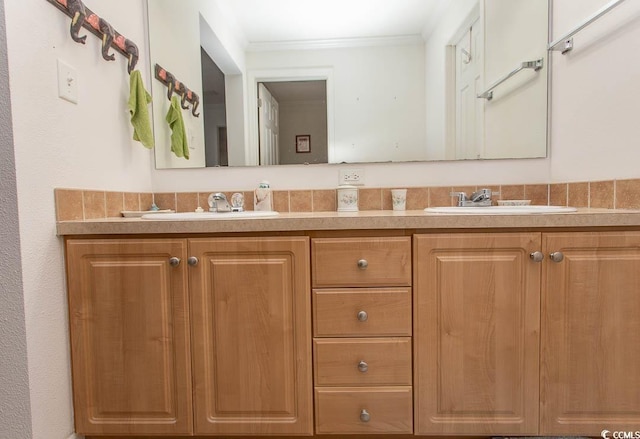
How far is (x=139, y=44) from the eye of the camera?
5.14 feet

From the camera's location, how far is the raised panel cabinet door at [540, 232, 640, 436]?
1.03 metres

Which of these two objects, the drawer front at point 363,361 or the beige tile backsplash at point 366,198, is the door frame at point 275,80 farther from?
the drawer front at point 363,361

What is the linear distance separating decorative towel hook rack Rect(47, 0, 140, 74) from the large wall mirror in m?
0.16

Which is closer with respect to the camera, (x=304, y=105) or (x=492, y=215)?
(x=492, y=215)

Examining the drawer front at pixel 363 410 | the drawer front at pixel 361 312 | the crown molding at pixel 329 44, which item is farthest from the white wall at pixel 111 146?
the drawer front at pixel 363 410

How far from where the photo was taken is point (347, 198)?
148 cm

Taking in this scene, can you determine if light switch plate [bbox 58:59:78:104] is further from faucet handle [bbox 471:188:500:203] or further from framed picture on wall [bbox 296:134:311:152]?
faucet handle [bbox 471:188:500:203]

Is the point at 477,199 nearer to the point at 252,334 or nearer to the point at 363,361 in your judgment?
the point at 363,361

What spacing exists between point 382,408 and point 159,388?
2.31 feet

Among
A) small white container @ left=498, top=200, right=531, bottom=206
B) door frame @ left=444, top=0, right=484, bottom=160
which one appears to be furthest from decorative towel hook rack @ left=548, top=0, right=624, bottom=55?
small white container @ left=498, top=200, right=531, bottom=206

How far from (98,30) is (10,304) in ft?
3.07

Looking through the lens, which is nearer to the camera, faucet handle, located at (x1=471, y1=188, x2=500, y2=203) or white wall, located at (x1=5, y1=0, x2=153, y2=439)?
white wall, located at (x1=5, y1=0, x2=153, y2=439)

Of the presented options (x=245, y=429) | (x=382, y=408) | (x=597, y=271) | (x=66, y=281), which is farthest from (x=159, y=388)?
(x=597, y=271)

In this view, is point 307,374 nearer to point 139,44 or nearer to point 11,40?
point 11,40
